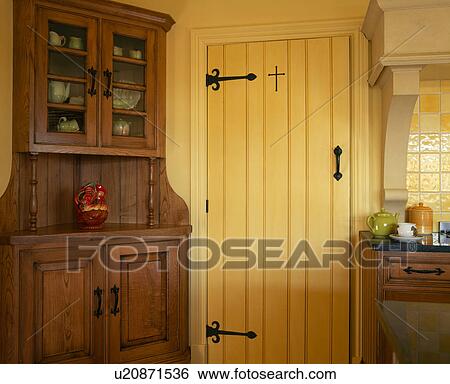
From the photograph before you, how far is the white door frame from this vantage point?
2.74m

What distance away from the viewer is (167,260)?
2.71 metres

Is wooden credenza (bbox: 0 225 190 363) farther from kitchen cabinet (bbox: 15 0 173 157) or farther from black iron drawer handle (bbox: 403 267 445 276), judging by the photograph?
black iron drawer handle (bbox: 403 267 445 276)

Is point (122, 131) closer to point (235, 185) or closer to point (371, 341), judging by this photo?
point (235, 185)

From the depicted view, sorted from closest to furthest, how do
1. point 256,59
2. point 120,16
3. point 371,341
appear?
point 371,341, point 120,16, point 256,59

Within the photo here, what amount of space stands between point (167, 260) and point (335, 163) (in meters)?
1.08

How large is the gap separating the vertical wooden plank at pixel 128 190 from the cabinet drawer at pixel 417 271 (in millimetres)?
1478

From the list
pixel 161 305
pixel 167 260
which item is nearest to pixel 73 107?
pixel 167 260

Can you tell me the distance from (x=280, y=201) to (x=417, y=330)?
1.83 metres

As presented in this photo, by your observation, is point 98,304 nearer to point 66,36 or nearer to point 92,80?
point 92,80

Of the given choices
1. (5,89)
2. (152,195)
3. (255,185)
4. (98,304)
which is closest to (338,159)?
(255,185)

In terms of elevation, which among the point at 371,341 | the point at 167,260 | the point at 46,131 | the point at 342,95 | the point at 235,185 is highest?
the point at 342,95

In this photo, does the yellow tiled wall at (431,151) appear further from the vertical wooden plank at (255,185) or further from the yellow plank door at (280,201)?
the vertical wooden plank at (255,185)

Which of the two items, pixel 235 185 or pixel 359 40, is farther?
pixel 235 185

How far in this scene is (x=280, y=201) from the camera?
286 centimetres
